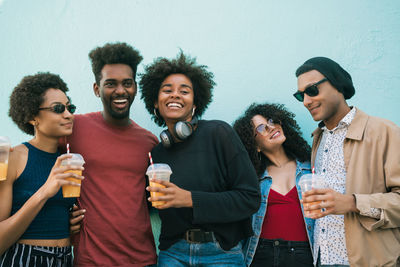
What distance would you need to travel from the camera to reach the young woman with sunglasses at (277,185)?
3.04 m

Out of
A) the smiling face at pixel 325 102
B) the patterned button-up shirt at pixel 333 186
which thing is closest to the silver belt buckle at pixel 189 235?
the patterned button-up shirt at pixel 333 186

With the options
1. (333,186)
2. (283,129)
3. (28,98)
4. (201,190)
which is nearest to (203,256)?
(201,190)

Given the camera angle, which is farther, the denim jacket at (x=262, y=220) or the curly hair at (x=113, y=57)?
the curly hair at (x=113, y=57)

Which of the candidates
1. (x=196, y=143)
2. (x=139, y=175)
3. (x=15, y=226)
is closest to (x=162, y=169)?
(x=196, y=143)

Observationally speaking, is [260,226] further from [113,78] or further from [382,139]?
[113,78]

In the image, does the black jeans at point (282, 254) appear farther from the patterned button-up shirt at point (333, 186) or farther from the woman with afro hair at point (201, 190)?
the woman with afro hair at point (201, 190)

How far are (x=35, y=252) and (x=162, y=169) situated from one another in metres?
1.17

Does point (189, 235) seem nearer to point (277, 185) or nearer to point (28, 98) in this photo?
point (277, 185)

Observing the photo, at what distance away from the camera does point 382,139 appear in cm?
272

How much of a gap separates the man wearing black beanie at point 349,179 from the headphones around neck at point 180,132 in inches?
41.6

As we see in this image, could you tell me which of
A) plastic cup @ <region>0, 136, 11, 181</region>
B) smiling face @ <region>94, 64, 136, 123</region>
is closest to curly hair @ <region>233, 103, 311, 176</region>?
smiling face @ <region>94, 64, 136, 123</region>

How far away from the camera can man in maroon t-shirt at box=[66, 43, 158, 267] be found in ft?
9.09

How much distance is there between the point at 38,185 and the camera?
262 centimetres

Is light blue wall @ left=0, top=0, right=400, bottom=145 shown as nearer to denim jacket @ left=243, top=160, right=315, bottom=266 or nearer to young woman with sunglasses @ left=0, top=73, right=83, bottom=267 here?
denim jacket @ left=243, top=160, right=315, bottom=266
